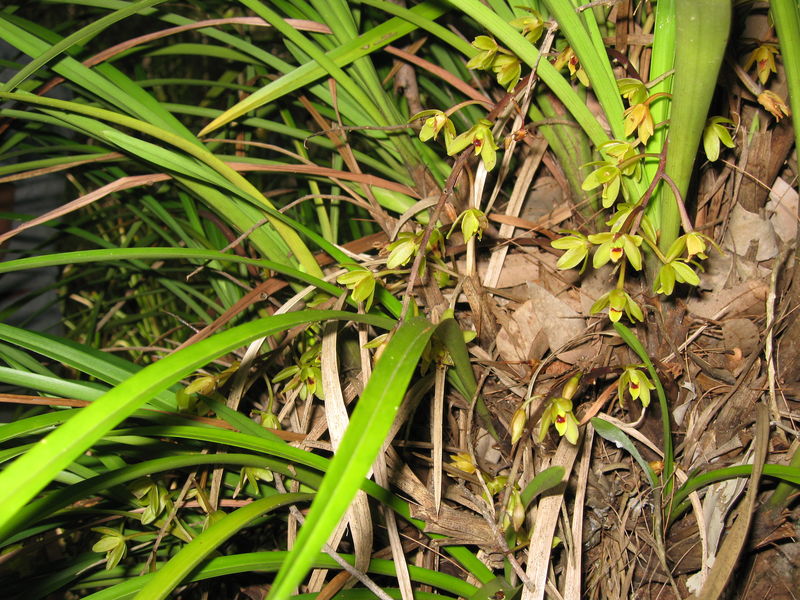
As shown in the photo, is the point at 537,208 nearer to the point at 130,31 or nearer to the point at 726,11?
the point at 726,11

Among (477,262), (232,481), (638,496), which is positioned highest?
(477,262)

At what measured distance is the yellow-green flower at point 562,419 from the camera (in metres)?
0.61

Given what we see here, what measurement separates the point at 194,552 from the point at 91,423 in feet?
0.90

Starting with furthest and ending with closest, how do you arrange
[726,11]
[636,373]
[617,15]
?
[617,15] < [636,373] < [726,11]

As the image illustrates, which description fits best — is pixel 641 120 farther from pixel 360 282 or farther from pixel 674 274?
pixel 360 282

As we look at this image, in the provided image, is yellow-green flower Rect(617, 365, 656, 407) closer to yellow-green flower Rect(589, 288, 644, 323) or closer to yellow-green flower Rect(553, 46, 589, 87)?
yellow-green flower Rect(589, 288, 644, 323)

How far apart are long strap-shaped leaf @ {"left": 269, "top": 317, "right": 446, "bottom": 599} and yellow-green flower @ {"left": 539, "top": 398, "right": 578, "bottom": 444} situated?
0.27m

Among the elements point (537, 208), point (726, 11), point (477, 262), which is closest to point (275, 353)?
point (477, 262)

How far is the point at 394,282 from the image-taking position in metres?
0.82

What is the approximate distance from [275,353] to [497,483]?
0.36 meters

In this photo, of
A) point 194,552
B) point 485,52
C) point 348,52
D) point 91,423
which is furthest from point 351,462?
point 348,52

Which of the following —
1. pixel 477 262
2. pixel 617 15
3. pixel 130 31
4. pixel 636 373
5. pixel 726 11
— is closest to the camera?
pixel 726 11

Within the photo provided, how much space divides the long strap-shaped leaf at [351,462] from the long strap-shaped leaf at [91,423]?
0.10 m

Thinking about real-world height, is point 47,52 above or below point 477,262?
above
